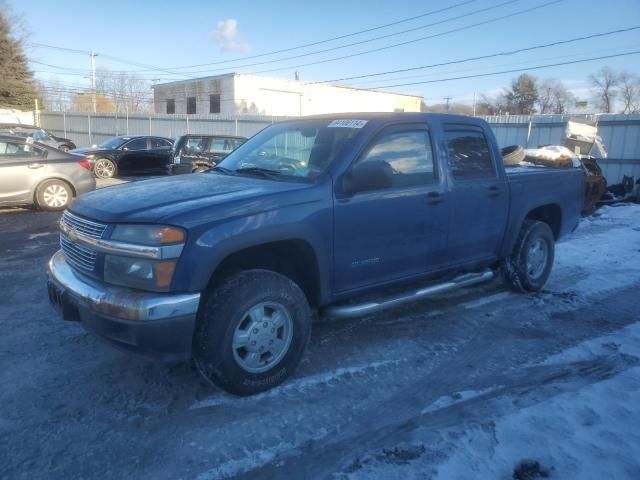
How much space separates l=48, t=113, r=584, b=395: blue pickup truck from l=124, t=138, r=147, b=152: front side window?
1398cm

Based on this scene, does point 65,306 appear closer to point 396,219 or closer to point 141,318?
point 141,318

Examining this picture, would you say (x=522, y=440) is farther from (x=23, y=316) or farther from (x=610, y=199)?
(x=610, y=199)

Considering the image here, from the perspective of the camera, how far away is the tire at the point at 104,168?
1632 centimetres

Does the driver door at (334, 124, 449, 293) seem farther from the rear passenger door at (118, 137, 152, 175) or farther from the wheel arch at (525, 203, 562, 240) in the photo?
the rear passenger door at (118, 137, 152, 175)

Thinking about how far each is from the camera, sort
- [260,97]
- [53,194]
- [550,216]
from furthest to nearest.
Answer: [260,97] < [53,194] < [550,216]

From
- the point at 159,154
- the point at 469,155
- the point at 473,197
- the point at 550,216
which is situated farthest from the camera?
the point at 159,154

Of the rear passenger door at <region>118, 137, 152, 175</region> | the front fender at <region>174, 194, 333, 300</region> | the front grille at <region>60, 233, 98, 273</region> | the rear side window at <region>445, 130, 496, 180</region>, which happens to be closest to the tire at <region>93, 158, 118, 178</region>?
the rear passenger door at <region>118, 137, 152, 175</region>

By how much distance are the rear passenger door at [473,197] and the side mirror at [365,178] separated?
3.30 ft

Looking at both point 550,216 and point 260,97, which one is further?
point 260,97

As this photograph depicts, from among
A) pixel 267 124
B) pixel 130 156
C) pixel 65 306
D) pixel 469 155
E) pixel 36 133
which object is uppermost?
pixel 267 124

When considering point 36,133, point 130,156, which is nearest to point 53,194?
point 130,156

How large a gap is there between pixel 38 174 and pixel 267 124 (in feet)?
43.7

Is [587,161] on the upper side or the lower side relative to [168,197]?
upper

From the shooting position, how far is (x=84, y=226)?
3.23 metres
